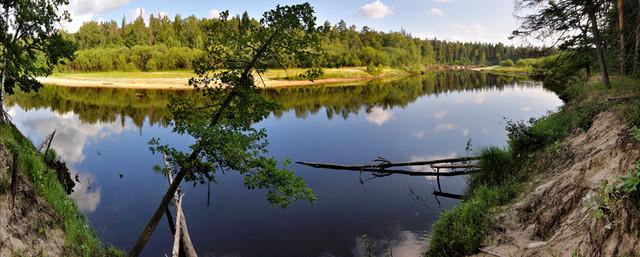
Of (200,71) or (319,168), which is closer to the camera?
(200,71)

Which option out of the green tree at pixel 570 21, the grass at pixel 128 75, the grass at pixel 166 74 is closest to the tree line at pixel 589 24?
the green tree at pixel 570 21

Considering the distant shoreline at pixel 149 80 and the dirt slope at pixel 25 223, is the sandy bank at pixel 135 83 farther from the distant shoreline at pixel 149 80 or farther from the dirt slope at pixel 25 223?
the dirt slope at pixel 25 223

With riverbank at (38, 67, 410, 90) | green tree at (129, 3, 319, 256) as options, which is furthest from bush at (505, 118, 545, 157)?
riverbank at (38, 67, 410, 90)

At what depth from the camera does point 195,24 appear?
16812cm

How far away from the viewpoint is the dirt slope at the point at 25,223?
7852 mm

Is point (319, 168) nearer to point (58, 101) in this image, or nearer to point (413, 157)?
point (413, 157)

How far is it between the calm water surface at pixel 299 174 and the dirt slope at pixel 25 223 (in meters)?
5.76

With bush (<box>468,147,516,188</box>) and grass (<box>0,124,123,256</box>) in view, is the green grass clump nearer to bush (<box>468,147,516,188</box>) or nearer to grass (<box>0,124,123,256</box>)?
bush (<box>468,147,516,188</box>)

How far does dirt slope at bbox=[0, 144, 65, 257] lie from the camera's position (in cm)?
785

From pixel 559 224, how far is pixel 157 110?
5239 cm

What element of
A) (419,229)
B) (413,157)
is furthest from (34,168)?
(413,157)

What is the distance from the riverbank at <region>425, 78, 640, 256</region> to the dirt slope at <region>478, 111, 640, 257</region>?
0.02 meters

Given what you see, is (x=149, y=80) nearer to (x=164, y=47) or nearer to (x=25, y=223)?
(x=164, y=47)

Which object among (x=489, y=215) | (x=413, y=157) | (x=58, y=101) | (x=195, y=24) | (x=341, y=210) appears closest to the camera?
(x=489, y=215)
